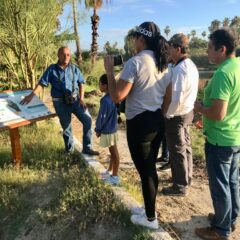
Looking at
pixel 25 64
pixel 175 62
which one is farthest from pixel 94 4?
pixel 175 62

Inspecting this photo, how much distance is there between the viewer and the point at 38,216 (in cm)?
476

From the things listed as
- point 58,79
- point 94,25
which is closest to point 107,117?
point 58,79

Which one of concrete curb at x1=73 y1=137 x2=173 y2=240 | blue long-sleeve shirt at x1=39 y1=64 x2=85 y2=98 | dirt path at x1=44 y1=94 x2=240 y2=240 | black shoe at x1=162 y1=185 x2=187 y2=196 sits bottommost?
dirt path at x1=44 y1=94 x2=240 y2=240

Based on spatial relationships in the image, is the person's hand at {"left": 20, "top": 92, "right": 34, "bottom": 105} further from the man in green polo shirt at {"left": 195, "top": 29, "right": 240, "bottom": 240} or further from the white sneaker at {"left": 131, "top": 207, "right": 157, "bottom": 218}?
the man in green polo shirt at {"left": 195, "top": 29, "right": 240, "bottom": 240}

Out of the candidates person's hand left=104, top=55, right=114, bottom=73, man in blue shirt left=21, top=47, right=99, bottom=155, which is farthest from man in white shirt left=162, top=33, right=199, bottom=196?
man in blue shirt left=21, top=47, right=99, bottom=155

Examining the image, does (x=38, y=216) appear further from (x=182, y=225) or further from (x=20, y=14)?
(x=20, y=14)

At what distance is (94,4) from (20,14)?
13206 mm

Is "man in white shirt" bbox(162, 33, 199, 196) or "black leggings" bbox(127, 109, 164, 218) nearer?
"black leggings" bbox(127, 109, 164, 218)

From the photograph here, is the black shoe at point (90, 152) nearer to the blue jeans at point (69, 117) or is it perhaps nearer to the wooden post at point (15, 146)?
the blue jeans at point (69, 117)

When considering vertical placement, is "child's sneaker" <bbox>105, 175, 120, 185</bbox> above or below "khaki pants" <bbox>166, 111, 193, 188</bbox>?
below

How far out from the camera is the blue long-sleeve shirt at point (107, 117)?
4.97m

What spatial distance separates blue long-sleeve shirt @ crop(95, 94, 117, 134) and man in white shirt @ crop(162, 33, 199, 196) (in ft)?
2.37

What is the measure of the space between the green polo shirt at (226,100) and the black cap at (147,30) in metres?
0.69

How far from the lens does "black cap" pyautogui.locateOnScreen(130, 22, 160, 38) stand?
3.49m
